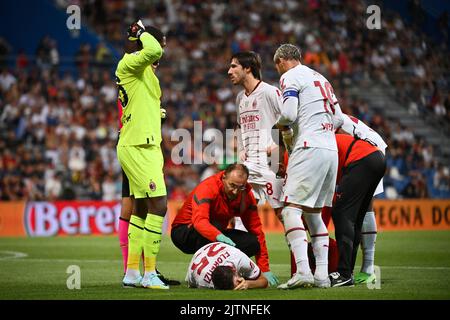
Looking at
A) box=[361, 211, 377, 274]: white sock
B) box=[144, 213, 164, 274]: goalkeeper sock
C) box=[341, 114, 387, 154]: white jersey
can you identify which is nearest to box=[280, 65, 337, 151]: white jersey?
box=[341, 114, 387, 154]: white jersey

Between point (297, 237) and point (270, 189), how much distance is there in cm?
159

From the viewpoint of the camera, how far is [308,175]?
900 cm

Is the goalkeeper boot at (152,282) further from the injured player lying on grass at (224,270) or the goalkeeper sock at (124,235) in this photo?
the goalkeeper sock at (124,235)

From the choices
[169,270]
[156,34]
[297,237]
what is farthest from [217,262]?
[169,270]

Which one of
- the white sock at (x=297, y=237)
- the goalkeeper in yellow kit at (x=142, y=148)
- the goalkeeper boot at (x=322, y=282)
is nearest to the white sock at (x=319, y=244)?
the goalkeeper boot at (x=322, y=282)

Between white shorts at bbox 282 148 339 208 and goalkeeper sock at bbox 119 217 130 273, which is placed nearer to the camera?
white shorts at bbox 282 148 339 208

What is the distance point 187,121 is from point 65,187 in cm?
444

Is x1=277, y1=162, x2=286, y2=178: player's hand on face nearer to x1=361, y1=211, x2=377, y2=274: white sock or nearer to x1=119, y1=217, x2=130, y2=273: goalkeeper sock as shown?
x1=361, y1=211, x2=377, y2=274: white sock

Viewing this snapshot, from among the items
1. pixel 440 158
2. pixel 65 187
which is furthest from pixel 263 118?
pixel 440 158

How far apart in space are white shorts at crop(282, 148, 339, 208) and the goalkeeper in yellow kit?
1.38 meters

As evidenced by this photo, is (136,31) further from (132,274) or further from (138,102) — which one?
(132,274)

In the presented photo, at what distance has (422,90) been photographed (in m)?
27.2

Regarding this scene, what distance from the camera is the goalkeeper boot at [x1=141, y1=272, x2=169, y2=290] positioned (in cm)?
914
